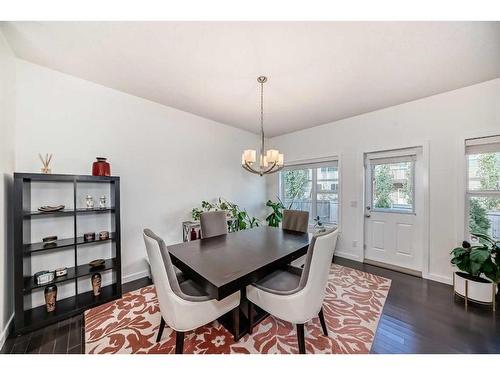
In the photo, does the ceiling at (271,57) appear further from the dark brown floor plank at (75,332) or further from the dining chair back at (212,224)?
the dark brown floor plank at (75,332)

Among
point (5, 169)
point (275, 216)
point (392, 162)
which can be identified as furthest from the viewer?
point (275, 216)

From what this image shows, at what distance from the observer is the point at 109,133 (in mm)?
2537

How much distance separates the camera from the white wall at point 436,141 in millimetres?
2416

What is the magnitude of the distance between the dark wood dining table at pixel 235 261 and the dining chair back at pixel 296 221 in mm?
379

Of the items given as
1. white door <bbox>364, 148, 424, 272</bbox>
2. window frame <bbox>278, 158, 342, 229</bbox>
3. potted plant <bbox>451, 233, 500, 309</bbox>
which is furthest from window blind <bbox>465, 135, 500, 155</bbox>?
window frame <bbox>278, 158, 342, 229</bbox>

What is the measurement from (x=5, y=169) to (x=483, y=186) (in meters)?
5.18

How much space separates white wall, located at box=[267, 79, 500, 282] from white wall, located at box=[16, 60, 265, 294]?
7.68 ft

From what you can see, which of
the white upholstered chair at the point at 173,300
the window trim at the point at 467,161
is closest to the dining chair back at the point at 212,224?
the white upholstered chair at the point at 173,300

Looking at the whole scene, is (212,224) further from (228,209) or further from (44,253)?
(44,253)

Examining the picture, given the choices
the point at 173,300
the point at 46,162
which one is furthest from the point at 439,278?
the point at 46,162

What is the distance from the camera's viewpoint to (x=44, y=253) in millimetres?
2062

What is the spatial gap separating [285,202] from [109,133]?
12.0 ft
